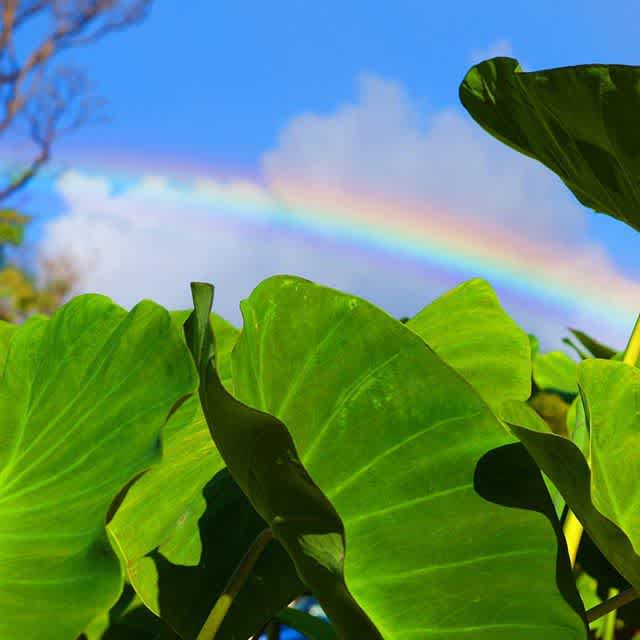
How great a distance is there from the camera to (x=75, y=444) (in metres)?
0.43

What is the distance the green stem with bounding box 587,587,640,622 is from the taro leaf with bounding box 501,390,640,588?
0.10 ft

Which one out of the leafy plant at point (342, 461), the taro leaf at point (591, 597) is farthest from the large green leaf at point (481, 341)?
the taro leaf at point (591, 597)

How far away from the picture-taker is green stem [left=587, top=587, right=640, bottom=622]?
1.28 feet

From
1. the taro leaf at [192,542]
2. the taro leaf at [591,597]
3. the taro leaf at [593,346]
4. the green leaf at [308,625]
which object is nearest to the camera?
the taro leaf at [192,542]

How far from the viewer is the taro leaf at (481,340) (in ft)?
1.79

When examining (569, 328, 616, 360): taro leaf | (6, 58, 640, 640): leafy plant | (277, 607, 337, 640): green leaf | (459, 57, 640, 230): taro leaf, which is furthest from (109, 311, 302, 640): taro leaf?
(569, 328, 616, 360): taro leaf

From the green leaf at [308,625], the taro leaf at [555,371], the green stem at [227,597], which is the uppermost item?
the taro leaf at [555,371]

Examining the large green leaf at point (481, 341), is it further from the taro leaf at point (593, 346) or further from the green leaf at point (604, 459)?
the taro leaf at point (593, 346)

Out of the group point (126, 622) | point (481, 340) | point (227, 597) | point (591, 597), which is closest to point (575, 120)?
point (481, 340)

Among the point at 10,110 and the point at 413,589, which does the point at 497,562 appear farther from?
the point at 10,110

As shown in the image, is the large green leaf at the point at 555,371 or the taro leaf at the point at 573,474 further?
the large green leaf at the point at 555,371

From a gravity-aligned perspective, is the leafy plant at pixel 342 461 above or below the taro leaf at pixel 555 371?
below

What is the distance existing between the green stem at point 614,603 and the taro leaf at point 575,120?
20 centimetres

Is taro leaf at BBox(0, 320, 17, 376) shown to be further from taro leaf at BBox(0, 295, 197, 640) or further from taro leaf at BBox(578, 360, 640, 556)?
taro leaf at BBox(578, 360, 640, 556)
